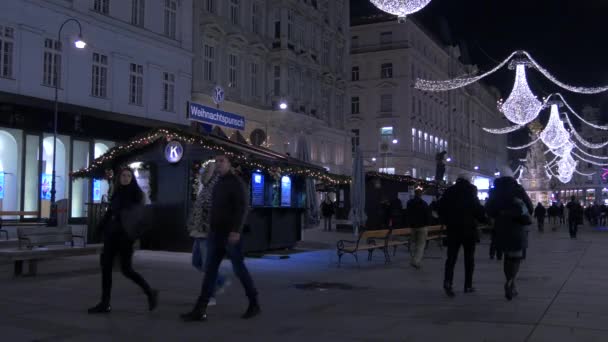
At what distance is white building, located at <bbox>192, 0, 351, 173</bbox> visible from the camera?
38438mm

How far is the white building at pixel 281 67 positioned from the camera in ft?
126

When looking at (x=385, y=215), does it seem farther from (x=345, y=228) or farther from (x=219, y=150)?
(x=219, y=150)

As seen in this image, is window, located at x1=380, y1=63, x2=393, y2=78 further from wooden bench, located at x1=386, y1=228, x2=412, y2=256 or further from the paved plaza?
the paved plaza

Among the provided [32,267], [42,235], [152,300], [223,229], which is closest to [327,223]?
[42,235]

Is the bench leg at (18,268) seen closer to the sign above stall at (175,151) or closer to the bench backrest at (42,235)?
the bench backrest at (42,235)

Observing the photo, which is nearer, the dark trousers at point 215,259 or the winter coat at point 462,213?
the dark trousers at point 215,259

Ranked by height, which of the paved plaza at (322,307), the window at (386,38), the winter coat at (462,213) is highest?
the window at (386,38)

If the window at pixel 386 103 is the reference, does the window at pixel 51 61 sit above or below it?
below

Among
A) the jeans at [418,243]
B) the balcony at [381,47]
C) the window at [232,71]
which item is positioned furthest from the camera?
the balcony at [381,47]

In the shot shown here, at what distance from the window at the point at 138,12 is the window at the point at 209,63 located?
5.66 metres

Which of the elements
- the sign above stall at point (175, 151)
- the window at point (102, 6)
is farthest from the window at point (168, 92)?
the sign above stall at point (175, 151)

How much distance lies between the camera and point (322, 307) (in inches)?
374

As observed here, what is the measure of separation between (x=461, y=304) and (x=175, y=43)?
90.6ft

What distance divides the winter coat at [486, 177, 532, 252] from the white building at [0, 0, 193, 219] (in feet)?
64.9
